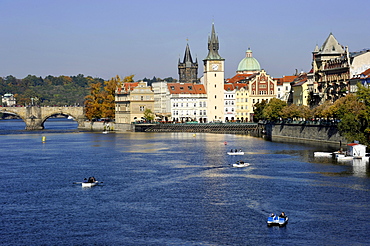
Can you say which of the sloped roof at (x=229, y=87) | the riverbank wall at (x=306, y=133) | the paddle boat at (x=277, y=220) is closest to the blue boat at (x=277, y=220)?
the paddle boat at (x=277, y=220)

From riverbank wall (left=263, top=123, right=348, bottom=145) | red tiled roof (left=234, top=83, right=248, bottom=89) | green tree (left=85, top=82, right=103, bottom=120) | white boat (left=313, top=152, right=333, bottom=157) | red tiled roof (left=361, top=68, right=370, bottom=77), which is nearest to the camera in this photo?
white boat (left=313, top=152, right=333, bottom=157)

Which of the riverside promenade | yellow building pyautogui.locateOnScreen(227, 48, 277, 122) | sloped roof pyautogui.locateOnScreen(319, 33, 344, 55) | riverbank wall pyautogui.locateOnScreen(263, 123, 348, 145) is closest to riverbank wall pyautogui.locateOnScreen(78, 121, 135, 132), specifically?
the riverside promenade

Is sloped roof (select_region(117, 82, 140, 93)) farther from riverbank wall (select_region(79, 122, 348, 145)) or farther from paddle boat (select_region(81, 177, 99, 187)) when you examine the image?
paddle boat (select_region(81, 177, 99, 187))

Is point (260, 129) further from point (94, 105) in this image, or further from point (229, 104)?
point (94, 105)

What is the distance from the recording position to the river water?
43.6m

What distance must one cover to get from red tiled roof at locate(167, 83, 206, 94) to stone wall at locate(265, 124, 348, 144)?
36.5 meters

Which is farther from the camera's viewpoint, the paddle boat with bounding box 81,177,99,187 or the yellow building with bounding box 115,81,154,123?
the yellow building with bounding box 115,81,154,123

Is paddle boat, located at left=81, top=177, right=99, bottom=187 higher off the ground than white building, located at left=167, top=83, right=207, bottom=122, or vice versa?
white building, located at left=167, top=83, right=207, bottom=122

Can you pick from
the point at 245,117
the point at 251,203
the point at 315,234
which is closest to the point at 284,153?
the point at 251,203

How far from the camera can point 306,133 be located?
114 metres

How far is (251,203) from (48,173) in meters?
27.7

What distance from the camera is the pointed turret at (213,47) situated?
171 metres

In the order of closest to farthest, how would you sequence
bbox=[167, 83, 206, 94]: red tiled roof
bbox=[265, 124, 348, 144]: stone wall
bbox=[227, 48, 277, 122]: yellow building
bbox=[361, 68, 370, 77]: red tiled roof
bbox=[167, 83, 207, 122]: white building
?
bbox=[265, 124, 348, 144]: stone wall → bbox=[361, 68, 370, 77]: red tiled roof → bbox=[167, 83, 207, 122]: white building → bbox=[167, 83, 206, 94]: red tiled roof → bbox=[227, 48, 277, 122]: yellow building

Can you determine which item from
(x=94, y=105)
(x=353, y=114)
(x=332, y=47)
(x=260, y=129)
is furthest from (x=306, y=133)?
(x=94, y=105)
